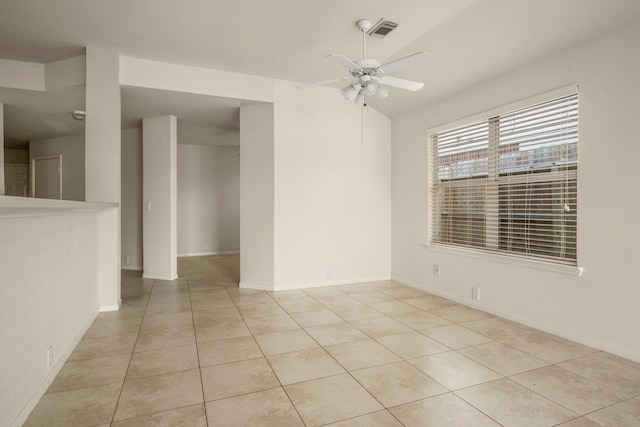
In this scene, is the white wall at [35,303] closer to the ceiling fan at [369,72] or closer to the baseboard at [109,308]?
the baseboard at [109,308]

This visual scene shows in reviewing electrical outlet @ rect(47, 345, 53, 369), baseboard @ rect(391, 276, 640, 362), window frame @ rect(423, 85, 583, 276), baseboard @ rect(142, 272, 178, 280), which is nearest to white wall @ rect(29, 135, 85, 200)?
baseboard @ rect(142, 272, 178, 280)

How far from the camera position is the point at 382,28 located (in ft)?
10.4

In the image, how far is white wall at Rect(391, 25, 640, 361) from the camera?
258 centimetres

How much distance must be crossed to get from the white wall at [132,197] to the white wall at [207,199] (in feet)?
4.97

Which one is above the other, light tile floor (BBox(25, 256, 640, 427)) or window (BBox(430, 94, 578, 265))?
window (BBox(430, 94, 578, 265))

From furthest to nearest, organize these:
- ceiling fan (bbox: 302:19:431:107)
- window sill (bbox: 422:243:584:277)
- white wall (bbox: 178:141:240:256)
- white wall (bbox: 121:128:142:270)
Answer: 1. white wall (bbox: 178:141:240:256)
2. white wall (bbox: 121:128:142:270)
3. window sill (bbox: 422:243:584:277)
4. ceiling fan (bbox: 302:19:431:107)

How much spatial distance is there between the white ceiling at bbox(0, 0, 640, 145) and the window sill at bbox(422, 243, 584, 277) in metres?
1.93

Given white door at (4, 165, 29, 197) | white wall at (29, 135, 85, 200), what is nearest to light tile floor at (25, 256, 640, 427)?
white wall at (29, 135, 85, 200)

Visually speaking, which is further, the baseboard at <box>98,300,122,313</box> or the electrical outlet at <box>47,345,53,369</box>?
the baseboard at <box>98,300,122,313</box>

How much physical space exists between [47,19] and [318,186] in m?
3.34

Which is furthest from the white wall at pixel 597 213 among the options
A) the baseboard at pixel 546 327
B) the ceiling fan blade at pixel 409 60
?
the ceiling fan blade at pixel 409 60

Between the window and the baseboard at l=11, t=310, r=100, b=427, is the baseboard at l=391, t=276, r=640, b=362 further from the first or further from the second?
the baseboard at l=11, t=310, r=100, b=427

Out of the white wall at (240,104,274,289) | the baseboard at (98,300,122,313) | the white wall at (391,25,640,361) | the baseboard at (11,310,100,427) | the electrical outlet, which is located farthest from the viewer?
the white wall at (240,104,274,289)

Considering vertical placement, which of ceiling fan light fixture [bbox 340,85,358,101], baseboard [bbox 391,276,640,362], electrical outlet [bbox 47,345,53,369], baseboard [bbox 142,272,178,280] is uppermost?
ceiling fan light fixture [bbox 340,85,358,101]
